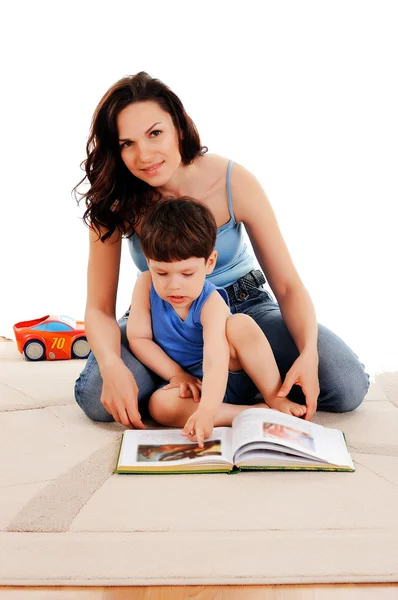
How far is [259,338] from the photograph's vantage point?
1832 mm

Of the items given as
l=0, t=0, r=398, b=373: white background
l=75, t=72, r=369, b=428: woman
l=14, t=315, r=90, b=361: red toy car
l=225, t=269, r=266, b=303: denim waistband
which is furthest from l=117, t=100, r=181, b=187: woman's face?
l=0, t=0, r=398, b=373: white background

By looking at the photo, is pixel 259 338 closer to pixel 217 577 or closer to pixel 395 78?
pixel 217 577

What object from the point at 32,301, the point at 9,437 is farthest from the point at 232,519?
the point at 32,301

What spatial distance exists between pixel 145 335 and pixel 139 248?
0.23 metres

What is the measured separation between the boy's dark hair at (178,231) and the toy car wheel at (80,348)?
0.95m

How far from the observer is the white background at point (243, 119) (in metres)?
2.94

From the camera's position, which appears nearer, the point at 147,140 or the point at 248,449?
the point at 248,449

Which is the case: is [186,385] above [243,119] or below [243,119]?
below

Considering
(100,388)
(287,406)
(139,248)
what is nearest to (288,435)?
(287,406)

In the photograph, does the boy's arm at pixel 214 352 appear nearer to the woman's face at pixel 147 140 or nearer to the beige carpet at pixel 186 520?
the beige carpet at pixel 186 520

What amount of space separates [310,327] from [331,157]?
1.29 m

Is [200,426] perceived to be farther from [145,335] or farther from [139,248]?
[139,248]

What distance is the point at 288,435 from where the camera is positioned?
165cm

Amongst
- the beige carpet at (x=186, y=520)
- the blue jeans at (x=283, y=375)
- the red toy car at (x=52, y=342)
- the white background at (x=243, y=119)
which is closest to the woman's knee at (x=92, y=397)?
the blue jeans at (x=283, y=375)
